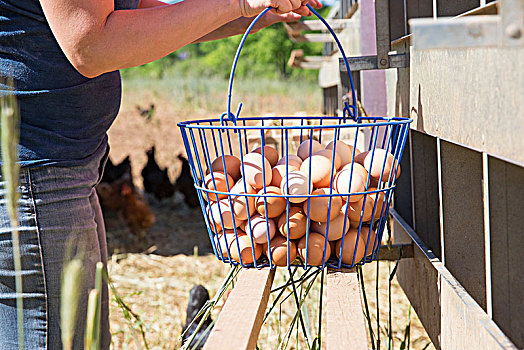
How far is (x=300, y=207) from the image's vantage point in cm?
131

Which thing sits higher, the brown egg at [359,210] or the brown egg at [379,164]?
the brown egg at [379,164]

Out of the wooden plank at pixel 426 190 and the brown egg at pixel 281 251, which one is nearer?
the brown egg at pixel 281 251

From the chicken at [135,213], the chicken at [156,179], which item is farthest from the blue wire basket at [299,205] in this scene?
the chicken at [156,179]

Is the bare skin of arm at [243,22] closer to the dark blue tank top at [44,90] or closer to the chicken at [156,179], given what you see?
the dark blue tank top at [44,90]

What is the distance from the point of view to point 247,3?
4.09ft

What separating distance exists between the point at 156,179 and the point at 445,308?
455 centimetres

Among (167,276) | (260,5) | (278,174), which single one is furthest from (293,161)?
(167,276)

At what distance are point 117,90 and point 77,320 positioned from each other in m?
0.61

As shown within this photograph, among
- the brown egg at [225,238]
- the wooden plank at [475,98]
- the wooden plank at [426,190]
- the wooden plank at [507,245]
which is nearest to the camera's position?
the wooden plank at [475,98]

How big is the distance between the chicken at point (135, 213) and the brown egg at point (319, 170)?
10.8 feet

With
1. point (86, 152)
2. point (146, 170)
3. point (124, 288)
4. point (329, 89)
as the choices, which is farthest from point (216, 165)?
point (329, 89)

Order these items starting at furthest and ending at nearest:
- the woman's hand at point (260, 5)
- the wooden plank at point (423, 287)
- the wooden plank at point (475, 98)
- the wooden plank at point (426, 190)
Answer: the wooden plank at point (426, 190) < the wooden plank at point (423, 287) < the woman's hand at point (260, 5) < the wooden plank at point (475, 98)

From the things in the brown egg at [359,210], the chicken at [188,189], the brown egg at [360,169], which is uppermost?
the brown egg at [360,169]

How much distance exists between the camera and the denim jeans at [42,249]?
1435mm
